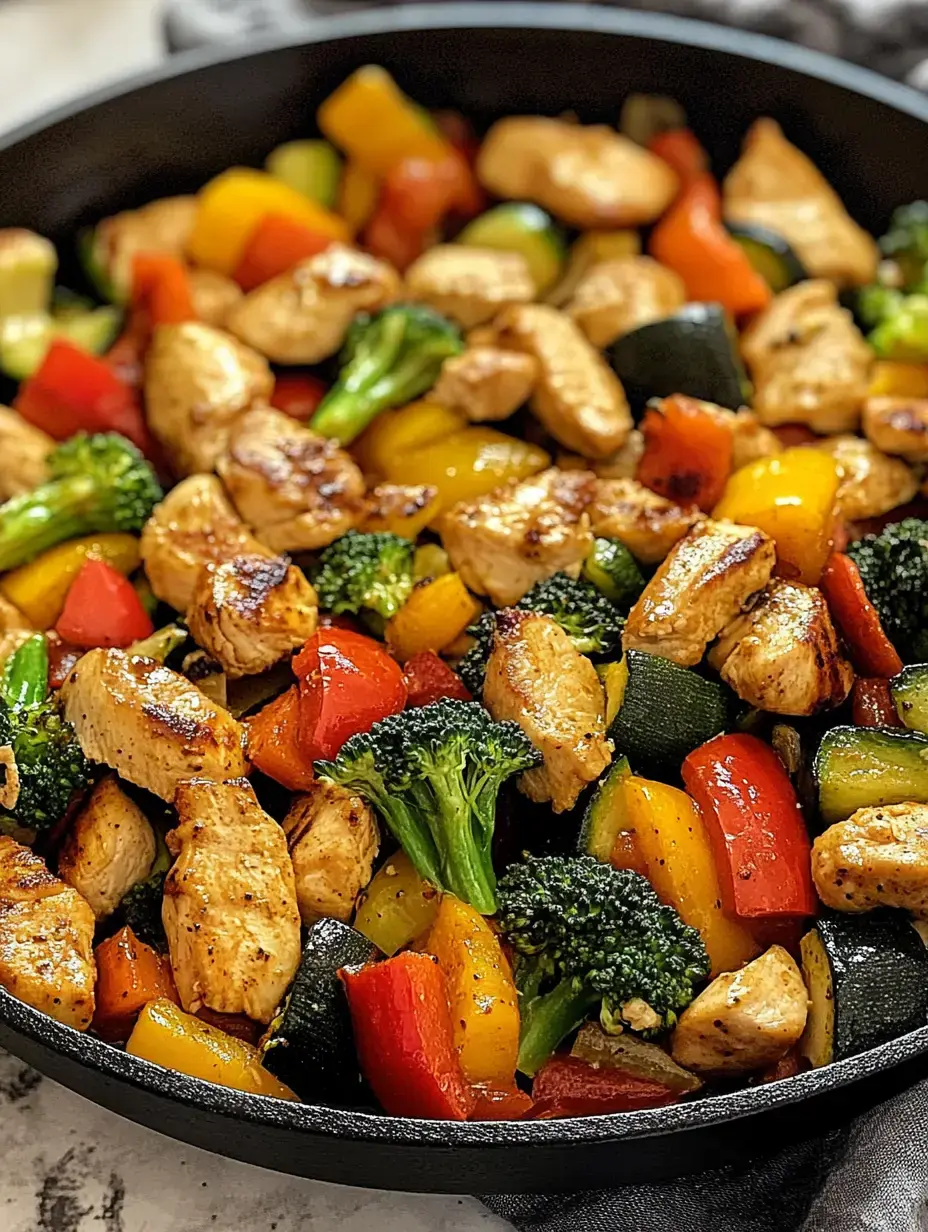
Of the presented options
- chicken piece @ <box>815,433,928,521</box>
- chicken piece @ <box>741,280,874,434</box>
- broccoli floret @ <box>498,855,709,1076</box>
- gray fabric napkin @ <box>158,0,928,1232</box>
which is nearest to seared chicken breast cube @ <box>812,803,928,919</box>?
broccoli floret @ <box>498,855,709,1076</box>

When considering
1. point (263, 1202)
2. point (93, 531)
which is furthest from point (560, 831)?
point (93, 531)

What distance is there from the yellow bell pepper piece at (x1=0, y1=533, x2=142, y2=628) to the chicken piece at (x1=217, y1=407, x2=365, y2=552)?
0.93 ft

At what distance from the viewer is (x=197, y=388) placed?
3293 mm

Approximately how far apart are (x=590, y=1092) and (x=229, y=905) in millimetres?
691

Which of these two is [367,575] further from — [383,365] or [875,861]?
[875,861]

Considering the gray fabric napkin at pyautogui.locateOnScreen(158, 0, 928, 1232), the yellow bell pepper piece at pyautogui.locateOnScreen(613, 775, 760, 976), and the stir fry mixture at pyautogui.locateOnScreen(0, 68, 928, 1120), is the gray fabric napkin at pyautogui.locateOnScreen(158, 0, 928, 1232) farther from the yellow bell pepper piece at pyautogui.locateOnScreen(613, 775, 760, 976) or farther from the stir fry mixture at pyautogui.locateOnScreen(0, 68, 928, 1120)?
the yellow bell pepper piece at pyautogui.locateOnScreen(613, 775, 760, 976)

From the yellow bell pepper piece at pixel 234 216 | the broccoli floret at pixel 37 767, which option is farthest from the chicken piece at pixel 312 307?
the broccoli floret at pixel 37 767

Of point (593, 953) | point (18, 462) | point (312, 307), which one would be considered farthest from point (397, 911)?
point (312, 307)

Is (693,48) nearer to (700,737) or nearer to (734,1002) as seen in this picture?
(700,737)

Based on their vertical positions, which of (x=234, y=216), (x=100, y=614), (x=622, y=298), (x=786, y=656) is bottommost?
(x=786, y=656)

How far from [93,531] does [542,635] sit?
1.13 m

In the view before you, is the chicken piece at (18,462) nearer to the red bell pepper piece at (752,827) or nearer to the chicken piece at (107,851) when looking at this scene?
the chicken piece at (107,851)

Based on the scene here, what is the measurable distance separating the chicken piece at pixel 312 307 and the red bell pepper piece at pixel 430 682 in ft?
3.51

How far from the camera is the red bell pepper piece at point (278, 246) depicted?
3.70m
